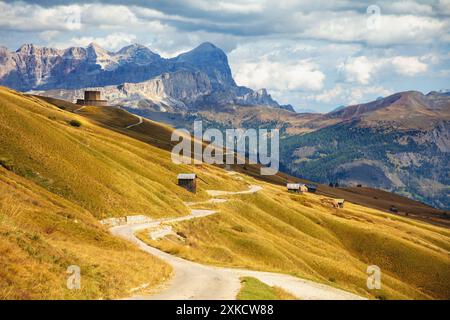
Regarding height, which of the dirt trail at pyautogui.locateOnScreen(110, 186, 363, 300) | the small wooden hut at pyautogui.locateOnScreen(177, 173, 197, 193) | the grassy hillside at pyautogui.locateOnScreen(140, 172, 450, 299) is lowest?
the grassy hillside at pyautogui.locateOnScreen(140, 172, 450, 299)

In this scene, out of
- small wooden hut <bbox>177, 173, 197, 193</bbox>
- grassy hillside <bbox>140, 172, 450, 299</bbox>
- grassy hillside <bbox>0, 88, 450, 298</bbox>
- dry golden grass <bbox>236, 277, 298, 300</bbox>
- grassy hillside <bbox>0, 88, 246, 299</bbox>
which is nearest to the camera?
grassy hillside <bbox>0, 88, 246, 299</bbox>

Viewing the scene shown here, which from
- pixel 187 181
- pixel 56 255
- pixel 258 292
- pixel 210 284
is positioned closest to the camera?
pixel 56 255

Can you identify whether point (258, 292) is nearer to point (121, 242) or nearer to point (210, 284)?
point (210, 284)

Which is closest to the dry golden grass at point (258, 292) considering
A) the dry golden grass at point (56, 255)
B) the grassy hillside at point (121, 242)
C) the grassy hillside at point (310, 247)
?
the dry golden grass at point (56, 255)

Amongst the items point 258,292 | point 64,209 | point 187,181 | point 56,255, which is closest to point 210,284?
point 258,292

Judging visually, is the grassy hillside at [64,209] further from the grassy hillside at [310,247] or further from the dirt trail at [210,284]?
the grassy hillside at [310,247]

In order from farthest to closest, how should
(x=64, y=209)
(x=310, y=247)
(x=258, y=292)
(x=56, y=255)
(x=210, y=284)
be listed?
(x=310, y=247)
(x=64, y=209)
(x=210, y=284)
(x=258, y=292)
(x=56, y=255)

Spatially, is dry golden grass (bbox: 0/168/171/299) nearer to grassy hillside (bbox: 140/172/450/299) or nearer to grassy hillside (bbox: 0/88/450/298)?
grassy hillside (bbox: 0/88/450/298)

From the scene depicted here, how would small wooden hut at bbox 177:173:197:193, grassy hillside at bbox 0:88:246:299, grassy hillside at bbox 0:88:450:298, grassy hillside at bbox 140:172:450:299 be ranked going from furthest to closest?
small wooden hut at bbox 177:173:197:193
grassy hillside at bbox 140:172:450:299
grassy hillside at bbox 0:88:450:298
grassy hillside at bbox 0:88:246:299

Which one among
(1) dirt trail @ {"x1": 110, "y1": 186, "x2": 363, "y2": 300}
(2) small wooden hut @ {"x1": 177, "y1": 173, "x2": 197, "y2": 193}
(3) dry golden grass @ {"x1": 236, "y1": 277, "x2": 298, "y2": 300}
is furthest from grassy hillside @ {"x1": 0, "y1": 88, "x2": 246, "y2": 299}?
(3) dry golden grass @ {"x1": 236, "y1": 277, "x2": 298, "y2": 300}

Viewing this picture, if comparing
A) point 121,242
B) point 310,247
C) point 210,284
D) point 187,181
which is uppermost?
point 210,284

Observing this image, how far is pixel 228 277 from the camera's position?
4731cm

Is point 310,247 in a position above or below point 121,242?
below
